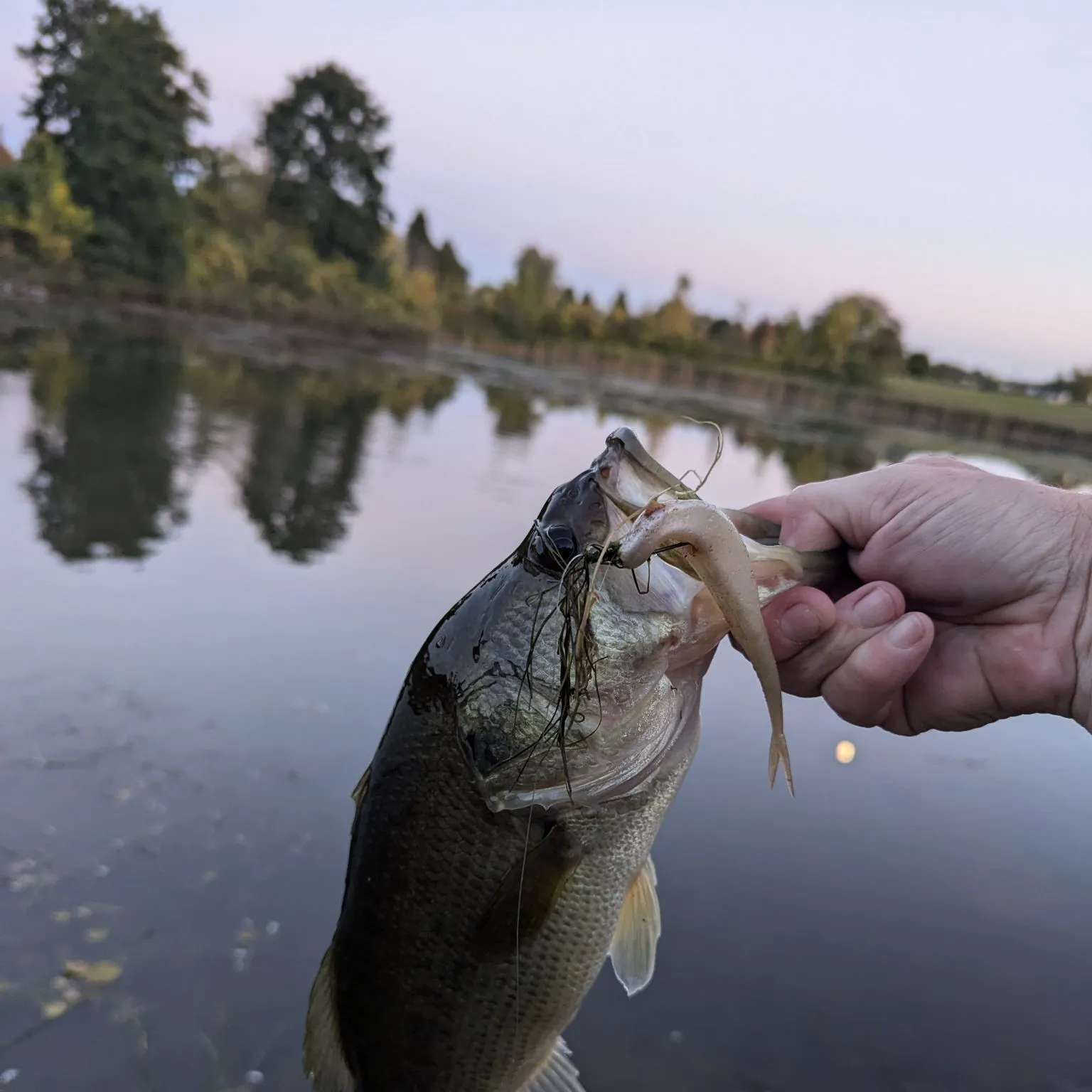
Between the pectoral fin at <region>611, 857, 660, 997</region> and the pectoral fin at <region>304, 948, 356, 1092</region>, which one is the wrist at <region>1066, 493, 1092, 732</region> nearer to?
the pectoral fin at <region>611, 857, 660, 997</region>

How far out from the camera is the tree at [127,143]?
3766 centimetres

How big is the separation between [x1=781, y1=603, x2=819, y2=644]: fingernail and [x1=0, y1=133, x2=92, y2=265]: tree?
37.9 metres

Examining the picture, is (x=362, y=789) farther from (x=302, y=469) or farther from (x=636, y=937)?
(x=302, y=469)

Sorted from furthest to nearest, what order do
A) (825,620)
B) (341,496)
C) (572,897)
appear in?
(341,496)
(825,620)
(572,897)

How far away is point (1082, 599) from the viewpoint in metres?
2.38

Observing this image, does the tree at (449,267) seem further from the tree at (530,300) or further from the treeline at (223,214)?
the treeline at (223,214)

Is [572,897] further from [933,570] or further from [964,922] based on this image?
[964,922]

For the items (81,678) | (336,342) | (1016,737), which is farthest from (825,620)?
(336,342)

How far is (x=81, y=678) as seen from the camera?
17.2ft

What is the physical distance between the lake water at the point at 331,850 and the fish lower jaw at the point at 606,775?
209cm

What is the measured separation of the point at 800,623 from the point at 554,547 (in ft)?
2.51

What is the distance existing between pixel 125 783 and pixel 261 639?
184 cm

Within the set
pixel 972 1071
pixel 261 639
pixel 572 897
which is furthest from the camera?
pixel 261 639

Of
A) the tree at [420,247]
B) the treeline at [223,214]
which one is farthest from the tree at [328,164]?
the tree at [420,247]
